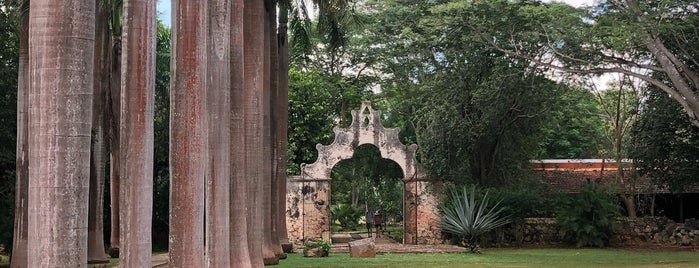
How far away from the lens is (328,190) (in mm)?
25047

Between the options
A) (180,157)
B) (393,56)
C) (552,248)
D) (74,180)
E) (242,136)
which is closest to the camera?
(74,180)

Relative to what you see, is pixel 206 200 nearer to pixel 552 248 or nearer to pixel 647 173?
pixel 552 248

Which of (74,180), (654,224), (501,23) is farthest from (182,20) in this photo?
(654,224)

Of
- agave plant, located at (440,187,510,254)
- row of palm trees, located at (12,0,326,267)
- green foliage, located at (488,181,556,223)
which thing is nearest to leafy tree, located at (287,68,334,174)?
agave plant, located at (440,187,510,254)

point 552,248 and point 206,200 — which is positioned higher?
point 206,200

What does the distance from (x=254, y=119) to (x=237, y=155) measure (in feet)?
4.38

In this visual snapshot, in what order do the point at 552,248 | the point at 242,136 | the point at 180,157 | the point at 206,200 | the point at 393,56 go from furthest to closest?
the point at 393,56, the point at 552,248, the point at 242,136, the point at 206,200, the point at 180,157

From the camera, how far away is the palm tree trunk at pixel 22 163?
13930 millimetres

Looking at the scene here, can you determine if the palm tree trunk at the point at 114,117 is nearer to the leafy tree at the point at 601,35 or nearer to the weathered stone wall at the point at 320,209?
the weathered stone wall at the point at 320,209

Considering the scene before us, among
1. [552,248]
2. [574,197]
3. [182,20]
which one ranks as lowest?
[552,248]

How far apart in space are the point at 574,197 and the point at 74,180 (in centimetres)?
1961

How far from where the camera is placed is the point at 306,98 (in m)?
29.2

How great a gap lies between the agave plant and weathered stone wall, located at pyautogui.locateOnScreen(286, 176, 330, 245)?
12.8 feet

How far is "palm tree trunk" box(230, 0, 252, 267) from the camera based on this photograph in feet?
40.8
